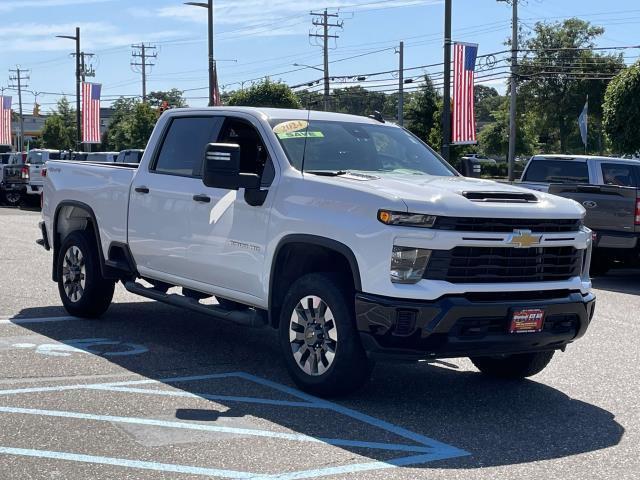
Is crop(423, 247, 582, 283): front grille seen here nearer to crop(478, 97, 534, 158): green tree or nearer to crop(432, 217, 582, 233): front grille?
crop(432, 217, 582, 233): front grille

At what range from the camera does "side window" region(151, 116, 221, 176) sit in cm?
788

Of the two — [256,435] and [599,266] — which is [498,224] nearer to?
[256,435]

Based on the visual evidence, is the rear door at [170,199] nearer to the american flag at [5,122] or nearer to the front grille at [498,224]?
the front grille at [498,224]

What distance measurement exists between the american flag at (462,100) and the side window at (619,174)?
37.3 ft

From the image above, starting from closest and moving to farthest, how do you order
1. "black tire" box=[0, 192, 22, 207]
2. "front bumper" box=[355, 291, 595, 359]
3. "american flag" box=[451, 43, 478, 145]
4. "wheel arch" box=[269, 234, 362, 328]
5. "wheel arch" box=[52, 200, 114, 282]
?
"front bumper" box=[355, 291, 595, 359], "wheel arch" box=[269, 234, 362, 328], "wheel arch" box=[52, 200, 114, 282], "american flag" box=[451, 43, 478, 145], "black tire" box=[0, 192, 22, 207]

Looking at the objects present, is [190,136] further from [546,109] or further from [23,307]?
[546,109]

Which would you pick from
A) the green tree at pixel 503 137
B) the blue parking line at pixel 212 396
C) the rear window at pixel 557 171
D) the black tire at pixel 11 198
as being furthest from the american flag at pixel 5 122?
the blue parking line at pixel 212 396

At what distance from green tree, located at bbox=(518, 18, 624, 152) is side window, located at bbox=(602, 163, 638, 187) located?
2442 inches

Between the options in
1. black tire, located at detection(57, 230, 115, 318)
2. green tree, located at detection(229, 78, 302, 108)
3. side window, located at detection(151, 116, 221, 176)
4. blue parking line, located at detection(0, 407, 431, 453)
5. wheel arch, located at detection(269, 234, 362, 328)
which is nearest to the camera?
blue parking line, located at detection(0, 407, 431, 453)

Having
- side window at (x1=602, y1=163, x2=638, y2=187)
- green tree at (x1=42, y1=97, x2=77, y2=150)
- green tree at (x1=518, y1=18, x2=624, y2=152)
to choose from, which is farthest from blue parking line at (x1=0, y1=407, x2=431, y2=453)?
green tree at (x1=42, y1=97, x2=77, y2=150)

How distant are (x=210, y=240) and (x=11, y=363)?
1.84 metres

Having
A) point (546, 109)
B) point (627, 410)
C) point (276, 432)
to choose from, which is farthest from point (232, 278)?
point (546, 109)

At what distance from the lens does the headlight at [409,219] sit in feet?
19.3

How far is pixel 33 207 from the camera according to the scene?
3322 centimetres
